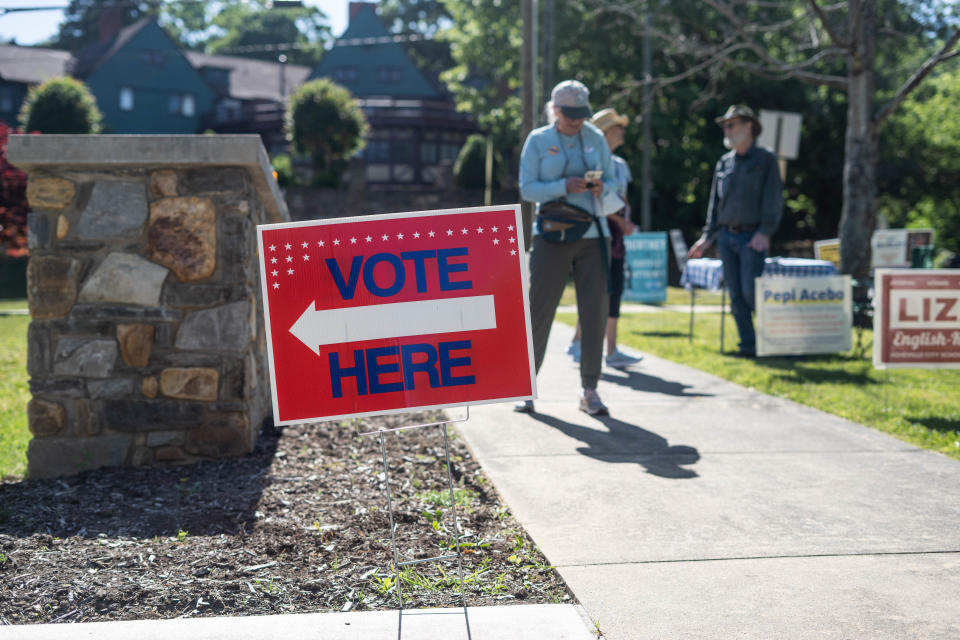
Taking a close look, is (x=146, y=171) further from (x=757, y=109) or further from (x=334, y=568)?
(x=757, y=109)

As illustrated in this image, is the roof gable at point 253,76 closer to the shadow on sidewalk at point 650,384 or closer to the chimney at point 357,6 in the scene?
the chimney at point 357,6

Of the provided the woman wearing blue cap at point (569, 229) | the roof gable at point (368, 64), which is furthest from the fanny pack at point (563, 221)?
the roof gable at point (368, 64)

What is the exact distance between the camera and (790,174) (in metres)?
33.9

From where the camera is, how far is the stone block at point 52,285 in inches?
173

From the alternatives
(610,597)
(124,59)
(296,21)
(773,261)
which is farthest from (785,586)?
(296,21)

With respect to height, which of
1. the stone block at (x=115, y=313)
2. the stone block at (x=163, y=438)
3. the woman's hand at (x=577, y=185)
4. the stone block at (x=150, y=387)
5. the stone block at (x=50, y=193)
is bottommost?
the stone block at (x=163, y=438)

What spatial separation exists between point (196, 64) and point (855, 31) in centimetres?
4619

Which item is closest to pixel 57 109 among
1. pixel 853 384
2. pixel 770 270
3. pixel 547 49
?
pixel 547 49

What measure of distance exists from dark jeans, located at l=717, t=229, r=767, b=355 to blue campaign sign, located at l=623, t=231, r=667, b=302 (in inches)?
246

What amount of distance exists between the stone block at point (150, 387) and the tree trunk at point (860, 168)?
29.8 feet

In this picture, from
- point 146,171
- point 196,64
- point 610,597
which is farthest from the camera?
point 196,64

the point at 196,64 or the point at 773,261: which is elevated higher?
the point at 196,64

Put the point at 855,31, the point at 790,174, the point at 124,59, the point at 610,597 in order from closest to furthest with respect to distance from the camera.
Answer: the point at 610,597 → the point at 855,31 → the point at 790,174 → the point at 124,59

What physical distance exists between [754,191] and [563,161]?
3136mm
